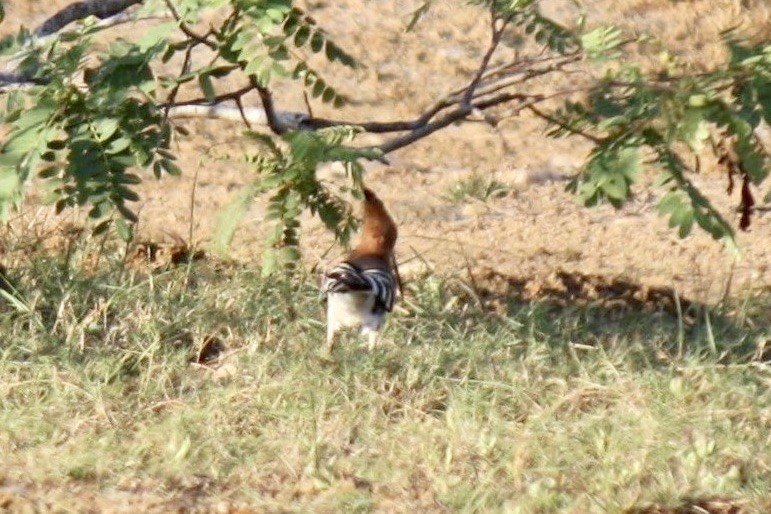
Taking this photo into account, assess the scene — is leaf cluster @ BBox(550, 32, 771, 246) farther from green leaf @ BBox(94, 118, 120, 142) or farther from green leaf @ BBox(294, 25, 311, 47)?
green leaf @ BBox(94, 118, 120, 142)

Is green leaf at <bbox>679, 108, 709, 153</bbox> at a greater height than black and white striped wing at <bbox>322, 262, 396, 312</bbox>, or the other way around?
green leaf at <bbox>679, 108, 709, 153</bbox>

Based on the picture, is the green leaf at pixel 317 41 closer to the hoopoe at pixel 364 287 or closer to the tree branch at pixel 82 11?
the tree branch at pixel 82 11

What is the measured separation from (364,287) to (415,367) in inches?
21.9

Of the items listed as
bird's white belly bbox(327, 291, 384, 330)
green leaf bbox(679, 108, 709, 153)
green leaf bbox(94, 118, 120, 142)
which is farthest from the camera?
bird's white belly bbox(327, 291, 384, 330)

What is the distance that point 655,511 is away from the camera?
488 centimetres

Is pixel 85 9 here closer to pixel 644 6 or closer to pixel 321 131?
pixel 321 131

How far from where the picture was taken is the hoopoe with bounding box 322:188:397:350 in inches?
242

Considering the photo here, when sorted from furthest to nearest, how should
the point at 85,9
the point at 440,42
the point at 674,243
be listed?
the point at 440,42, the point at 674,243, the point at 85,9

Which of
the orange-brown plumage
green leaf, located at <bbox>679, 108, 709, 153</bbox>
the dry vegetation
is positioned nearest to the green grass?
the dry vegetation

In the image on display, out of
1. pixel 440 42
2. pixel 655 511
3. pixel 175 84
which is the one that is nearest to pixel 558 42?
pixel 175 84

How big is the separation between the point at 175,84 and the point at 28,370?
112 centimetres

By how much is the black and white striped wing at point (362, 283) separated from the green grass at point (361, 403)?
0.35 feet

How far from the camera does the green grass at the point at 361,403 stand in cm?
501

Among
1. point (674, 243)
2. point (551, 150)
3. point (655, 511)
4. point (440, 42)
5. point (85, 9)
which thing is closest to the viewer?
point (655, 511)
